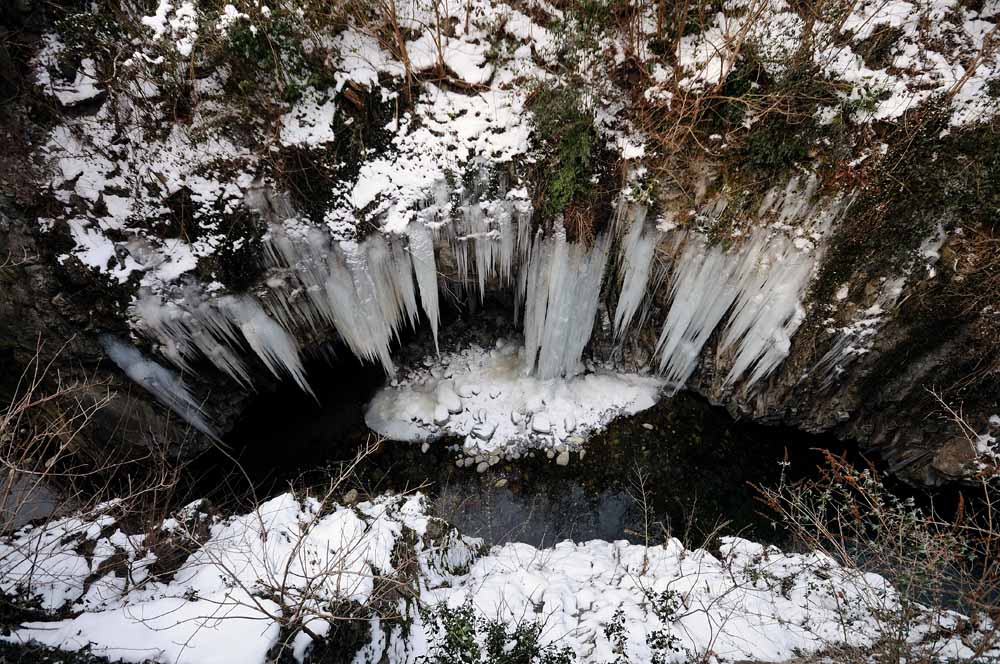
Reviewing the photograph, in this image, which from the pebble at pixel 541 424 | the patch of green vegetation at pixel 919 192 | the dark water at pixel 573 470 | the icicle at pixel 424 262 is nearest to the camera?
the patch of green vegetation at pixel 919 192

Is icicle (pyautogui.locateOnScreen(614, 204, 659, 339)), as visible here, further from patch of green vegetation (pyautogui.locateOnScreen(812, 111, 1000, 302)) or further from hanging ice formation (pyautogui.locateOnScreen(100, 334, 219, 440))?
hanging ice formation (pyautogui.locateOnScreen(100, 334, 219, 440))

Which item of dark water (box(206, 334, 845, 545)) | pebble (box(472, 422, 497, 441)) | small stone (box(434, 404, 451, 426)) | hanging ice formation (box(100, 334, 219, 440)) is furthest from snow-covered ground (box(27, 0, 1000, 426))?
pebble (box(472, 422, 497, 441))

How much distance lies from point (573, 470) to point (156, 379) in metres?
5.32

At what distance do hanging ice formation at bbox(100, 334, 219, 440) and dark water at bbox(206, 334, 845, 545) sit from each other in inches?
36.0

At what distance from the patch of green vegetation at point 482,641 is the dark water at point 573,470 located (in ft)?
6.15

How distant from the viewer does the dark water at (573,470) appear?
5781 millimetres

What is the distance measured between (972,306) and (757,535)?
3.45m

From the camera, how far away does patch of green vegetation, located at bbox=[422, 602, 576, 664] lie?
354cm

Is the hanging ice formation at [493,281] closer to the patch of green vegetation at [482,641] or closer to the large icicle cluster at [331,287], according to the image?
the large icicle cluster at [331,287]

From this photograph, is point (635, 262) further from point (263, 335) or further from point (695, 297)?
point (263, 335)

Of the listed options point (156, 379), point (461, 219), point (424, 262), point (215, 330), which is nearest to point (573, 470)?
point (424, 262)

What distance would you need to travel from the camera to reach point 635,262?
5.46 metres

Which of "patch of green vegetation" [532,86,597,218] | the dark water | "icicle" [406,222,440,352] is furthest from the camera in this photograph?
the dark water

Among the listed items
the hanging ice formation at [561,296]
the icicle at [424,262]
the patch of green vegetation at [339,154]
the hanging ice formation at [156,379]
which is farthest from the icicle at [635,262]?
the hanging ice formation at [156,379]
